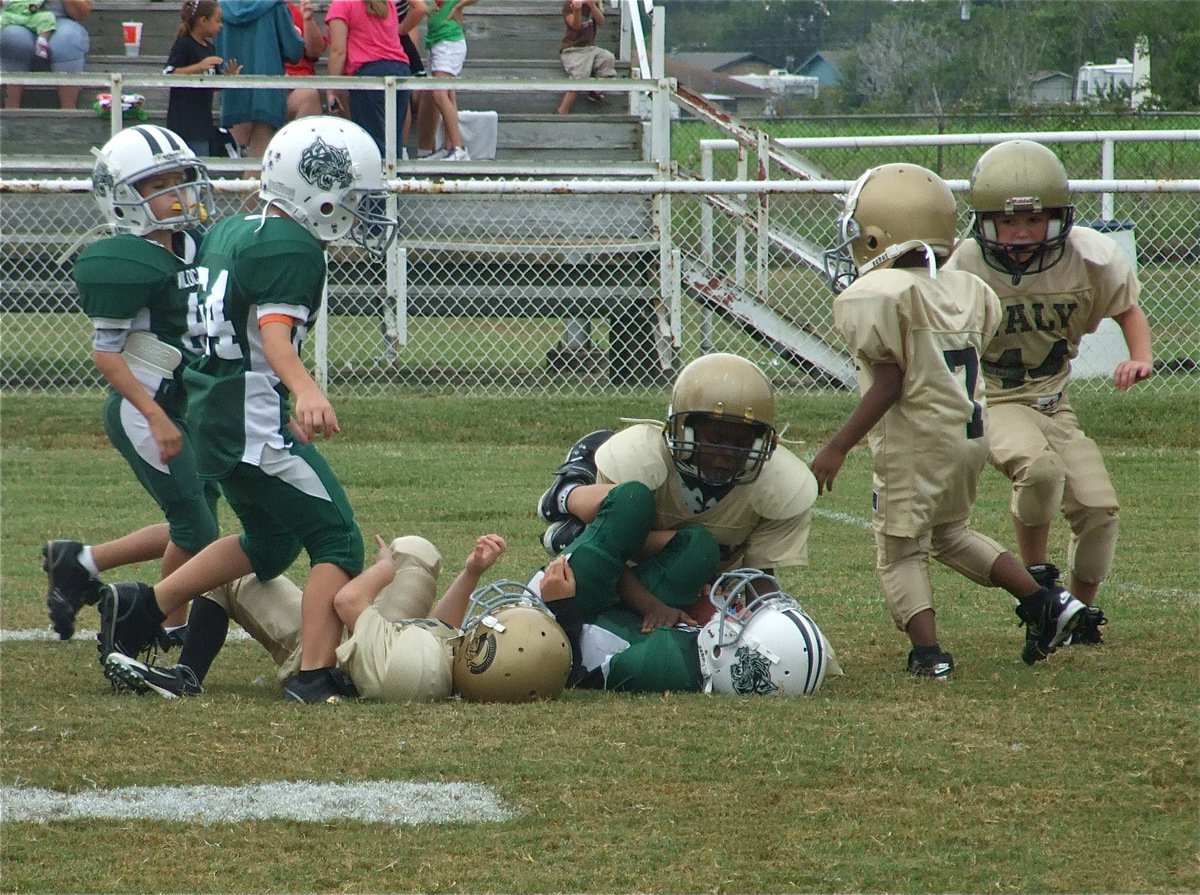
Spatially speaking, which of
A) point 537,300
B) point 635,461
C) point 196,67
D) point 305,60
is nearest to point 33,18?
point 196,67

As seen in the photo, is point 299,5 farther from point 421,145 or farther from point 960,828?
point 960,828

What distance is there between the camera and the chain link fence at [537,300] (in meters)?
11.3

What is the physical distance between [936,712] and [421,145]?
9.39 metres

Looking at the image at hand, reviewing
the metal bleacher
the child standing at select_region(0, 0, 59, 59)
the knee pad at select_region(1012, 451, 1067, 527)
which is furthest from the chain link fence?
the knee pad at select_region(1012, 451, 1067, 527)

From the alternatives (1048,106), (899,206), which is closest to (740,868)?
(899,206)

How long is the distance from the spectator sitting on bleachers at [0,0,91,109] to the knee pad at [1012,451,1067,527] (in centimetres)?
1048

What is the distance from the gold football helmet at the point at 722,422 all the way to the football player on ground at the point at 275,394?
104 cm

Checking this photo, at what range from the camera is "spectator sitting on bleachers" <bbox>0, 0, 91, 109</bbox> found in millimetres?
13539

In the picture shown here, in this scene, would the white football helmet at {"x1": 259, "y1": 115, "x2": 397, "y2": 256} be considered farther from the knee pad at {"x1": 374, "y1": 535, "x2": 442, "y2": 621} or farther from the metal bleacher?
the metal bleacher

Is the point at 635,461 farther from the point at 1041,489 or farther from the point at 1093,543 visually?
the point at 1093,543

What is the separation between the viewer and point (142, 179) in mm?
5383

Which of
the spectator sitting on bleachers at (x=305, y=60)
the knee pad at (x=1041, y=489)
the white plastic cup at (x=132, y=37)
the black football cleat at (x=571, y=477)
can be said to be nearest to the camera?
the black football cleat at (x=571, y=477)

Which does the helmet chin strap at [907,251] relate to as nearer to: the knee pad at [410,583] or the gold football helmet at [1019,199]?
the gold football helmet at [1019,199]

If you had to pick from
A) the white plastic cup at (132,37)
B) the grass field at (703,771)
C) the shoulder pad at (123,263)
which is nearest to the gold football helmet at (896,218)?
the grass field at (703,771)
